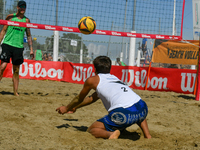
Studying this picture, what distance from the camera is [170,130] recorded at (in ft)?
10.7

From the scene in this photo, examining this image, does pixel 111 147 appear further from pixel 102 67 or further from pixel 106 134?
pixel 102 67

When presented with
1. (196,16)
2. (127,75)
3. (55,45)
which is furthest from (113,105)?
(55,45)

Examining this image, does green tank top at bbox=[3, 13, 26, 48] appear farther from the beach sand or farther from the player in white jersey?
the player in white jersey

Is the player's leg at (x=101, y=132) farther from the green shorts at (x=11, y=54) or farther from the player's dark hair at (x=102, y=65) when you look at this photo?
the green shorts at (x=11, y=54)

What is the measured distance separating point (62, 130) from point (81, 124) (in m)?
0.54

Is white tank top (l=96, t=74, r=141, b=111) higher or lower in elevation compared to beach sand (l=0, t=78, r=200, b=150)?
higher

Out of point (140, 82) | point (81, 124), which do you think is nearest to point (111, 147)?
point (81, 124)

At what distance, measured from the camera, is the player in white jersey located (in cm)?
247

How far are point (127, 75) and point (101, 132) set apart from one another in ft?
21.4

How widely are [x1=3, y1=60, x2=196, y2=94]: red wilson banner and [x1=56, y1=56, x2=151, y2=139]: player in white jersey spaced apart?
18.8 feet

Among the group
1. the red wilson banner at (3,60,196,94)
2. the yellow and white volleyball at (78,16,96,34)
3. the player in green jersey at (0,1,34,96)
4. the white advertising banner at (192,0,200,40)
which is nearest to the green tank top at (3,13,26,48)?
the player in green jersey at (0,1,34,96)

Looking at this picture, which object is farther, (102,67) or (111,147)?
(102,67)

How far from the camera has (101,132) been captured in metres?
2.57

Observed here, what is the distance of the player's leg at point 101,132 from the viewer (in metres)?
2.46
